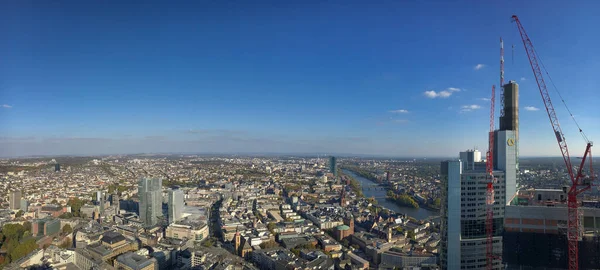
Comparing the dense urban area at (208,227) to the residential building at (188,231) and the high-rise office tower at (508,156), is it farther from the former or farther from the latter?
the high-rise office tower at (508,156)

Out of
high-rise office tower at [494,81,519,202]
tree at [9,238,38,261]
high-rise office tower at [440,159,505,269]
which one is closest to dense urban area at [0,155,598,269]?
tree at [9,238,38,261]

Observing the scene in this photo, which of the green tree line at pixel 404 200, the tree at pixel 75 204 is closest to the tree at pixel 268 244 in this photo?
the tree at pixel 75 204

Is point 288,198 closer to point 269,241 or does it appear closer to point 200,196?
point 200,196

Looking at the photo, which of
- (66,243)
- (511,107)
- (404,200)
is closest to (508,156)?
(511,107)

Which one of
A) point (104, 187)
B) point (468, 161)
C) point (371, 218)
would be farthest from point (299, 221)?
point (104, 187)

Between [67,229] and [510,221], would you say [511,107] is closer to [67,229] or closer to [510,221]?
[510,221]

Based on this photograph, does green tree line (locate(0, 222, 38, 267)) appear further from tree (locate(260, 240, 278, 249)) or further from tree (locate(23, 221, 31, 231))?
tree (locate(260, 240, 278, 249))
